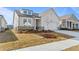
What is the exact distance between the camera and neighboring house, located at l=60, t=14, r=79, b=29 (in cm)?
203

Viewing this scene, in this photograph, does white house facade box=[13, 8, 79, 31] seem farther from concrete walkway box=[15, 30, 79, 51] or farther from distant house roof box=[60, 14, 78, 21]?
concrete walkway box=[15, 30, 79, 51]

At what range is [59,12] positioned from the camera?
6.62 ft

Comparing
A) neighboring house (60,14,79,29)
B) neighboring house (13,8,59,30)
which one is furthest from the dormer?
neighboring house (60,14,79,29)

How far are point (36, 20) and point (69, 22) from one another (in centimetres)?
42

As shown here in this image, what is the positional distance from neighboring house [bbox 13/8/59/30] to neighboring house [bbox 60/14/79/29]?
0.08 metres

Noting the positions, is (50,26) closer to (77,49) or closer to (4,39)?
(77,49)

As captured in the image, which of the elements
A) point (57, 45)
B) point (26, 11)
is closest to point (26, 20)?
point (26, 11)

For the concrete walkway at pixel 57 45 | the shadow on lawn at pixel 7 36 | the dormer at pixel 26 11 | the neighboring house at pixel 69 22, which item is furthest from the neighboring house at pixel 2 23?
the neighboring house at pixel 69 22

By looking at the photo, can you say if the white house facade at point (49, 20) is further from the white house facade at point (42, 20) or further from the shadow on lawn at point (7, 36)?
the shadow on lawn at point (7, 36)

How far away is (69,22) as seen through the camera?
2047 millimetres

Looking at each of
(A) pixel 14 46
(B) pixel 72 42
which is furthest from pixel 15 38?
(B) pixel 72 42

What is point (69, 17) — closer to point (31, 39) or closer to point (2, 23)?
point (31, 39)

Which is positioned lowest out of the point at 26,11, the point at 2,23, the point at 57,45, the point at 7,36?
the point at 57,45
